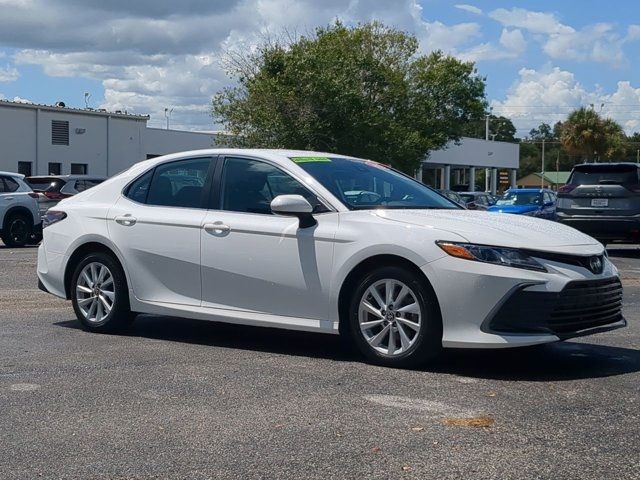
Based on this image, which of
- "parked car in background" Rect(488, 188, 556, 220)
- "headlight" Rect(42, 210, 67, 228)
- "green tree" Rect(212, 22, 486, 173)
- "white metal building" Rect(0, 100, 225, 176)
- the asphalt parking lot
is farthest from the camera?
"white metal building" Rect(0, 100, 225, 176)

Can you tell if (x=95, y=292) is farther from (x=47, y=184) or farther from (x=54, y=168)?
(x=54, y=168)

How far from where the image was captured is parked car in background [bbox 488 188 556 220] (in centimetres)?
2670

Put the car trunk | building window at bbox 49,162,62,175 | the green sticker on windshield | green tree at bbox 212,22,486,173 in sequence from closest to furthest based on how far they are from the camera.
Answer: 1. the green sticker on windshield
2. the car trunk
3. green tree at bbox 212,22,486,173
4. building window at bbox 49,162,62,175

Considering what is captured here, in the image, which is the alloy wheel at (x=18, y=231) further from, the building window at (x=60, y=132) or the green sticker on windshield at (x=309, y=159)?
the building window at (x=60, y=132)

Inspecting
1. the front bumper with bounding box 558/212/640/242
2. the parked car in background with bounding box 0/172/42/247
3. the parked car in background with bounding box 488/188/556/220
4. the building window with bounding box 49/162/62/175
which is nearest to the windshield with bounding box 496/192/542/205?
the parked car in background with bounding box 488/188/556/220

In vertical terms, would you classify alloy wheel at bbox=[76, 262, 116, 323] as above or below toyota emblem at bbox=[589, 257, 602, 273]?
below

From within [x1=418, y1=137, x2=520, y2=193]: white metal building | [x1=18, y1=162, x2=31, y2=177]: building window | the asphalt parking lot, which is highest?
[x1=418, y1=137, x2=520, y2=193]: white metal building

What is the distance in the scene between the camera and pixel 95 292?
840 centimetres

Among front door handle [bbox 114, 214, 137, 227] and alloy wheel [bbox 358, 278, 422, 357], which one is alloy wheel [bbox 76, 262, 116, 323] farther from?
alloy wheel [bbox 358, 278, 422, 357]

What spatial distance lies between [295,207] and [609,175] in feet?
42.1

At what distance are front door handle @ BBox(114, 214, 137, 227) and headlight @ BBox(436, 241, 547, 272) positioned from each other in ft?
9.56

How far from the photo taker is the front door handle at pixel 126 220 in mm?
8117

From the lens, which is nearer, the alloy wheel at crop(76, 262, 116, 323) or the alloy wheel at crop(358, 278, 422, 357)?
the alloy wheel at crop(358, 278, 422, 357)

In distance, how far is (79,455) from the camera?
4.83m
